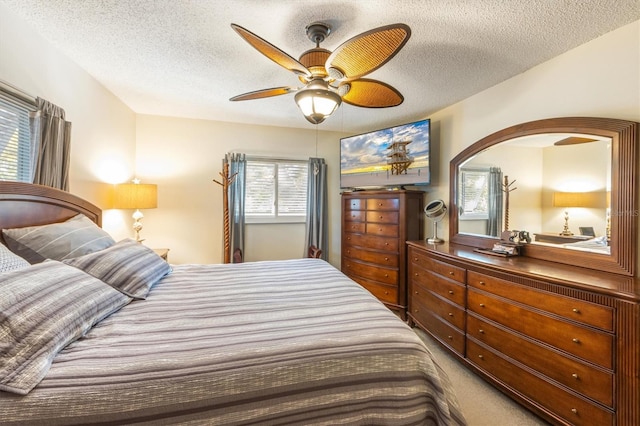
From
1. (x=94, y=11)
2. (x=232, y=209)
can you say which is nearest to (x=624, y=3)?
(x=94, y=11)

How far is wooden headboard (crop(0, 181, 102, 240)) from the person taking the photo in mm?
1523

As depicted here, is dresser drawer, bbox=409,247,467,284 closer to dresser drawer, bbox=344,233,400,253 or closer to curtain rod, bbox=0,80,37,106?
dresser drawer, bbox=344,233,400,253

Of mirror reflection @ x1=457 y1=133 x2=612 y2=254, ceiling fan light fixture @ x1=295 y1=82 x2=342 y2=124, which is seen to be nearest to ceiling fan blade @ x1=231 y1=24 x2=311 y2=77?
ceiling fan light fixture @ x1=295 y1=82 x2=342 y2=124

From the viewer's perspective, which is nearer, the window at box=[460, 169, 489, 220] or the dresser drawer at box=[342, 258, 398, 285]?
the window at box=[460, 169, 489, 220]

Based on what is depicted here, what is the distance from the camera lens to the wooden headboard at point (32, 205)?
5.00ft

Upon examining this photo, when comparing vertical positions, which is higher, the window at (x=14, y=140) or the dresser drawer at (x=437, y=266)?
the window at (x=14, y=140)

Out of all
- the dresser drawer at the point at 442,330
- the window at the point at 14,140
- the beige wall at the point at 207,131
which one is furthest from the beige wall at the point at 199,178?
the dresser drawer at the point at 442,330

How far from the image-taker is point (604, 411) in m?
1.39

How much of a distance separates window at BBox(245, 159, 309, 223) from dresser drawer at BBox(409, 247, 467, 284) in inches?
72.1

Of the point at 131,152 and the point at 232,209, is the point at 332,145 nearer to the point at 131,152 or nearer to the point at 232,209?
the point at 232,209

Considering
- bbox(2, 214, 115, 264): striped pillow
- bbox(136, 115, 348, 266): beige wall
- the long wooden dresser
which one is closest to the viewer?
the long wooden dresser

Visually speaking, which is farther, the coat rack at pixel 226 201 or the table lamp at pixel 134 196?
the coat rack at pixel 226 201

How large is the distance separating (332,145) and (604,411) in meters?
3.82

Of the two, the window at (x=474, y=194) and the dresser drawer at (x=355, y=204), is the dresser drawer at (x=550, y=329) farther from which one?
the dresser drawer at (x=355, y=204)
